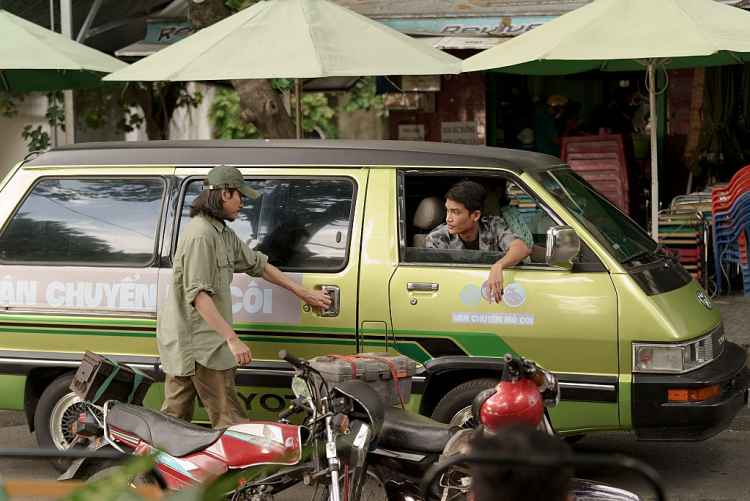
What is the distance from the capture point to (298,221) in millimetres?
6656

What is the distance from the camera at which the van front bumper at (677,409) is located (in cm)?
604

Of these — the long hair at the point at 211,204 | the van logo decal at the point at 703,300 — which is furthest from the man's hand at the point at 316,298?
the van logo decal at the point at 703,300

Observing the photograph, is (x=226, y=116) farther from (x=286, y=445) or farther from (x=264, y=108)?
(x=286, y=445)

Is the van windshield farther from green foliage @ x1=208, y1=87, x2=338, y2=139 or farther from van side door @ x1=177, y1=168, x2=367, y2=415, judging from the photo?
green foliage @ x1=208, y1=87, x2=338, y2=139

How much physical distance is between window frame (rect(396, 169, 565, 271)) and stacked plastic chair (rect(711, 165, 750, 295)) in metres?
4.99

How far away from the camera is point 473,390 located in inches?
246

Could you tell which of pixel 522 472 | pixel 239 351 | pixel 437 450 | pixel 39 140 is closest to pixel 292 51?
pixel 239 351

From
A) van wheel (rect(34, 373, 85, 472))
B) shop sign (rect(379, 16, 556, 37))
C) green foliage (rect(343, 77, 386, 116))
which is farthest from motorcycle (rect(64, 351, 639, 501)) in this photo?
green foliage (rect(343, 77, 386, 116))

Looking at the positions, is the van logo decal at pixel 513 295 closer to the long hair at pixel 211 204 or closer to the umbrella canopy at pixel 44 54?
the long hair at pixel 211 204

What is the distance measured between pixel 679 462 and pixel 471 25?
5600 mm

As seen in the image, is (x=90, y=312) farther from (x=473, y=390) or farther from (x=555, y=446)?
(x=555, y=446)

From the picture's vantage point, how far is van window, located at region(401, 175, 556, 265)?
21.1ft

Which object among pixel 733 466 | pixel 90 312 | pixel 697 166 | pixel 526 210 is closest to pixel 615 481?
pixel 733 466

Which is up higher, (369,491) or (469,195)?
(469,195)
